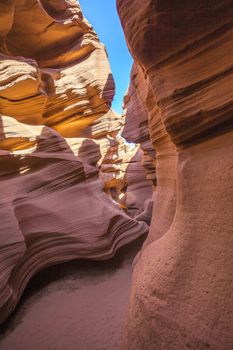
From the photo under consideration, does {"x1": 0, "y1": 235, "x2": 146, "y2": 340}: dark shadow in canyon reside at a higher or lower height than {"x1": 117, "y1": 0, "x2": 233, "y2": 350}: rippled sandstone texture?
lower

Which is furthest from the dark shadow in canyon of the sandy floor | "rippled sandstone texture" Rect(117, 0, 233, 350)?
"rippled sandstone texture" Rect(117, 0, 233, 350)

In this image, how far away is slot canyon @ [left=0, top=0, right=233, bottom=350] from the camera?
1.92 metres

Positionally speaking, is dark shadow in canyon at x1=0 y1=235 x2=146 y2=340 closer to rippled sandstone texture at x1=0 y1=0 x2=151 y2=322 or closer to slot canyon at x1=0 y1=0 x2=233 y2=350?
slot canyon at x1=0 y1=0 x2=233 y2=350

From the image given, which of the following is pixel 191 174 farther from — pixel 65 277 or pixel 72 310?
pixel 65 277

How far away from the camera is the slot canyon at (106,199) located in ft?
6.31

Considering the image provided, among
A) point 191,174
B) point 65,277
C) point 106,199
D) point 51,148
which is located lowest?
point 65,277

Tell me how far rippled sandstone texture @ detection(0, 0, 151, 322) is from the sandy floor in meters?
0.33

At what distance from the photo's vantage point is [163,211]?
3.68m

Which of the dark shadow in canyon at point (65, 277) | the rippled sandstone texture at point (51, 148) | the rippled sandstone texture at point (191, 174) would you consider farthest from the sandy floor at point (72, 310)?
the rippled sandstone texture at point (191, 174)

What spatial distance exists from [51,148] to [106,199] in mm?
2073

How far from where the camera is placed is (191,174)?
2.19 m

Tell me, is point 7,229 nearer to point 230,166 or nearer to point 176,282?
point 176,282

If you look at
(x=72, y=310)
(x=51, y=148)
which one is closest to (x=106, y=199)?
(x=51, y=148)

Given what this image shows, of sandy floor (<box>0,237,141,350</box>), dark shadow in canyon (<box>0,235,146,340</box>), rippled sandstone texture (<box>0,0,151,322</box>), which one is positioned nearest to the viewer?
sandy floor (<box>0,237,141,350</box>)
